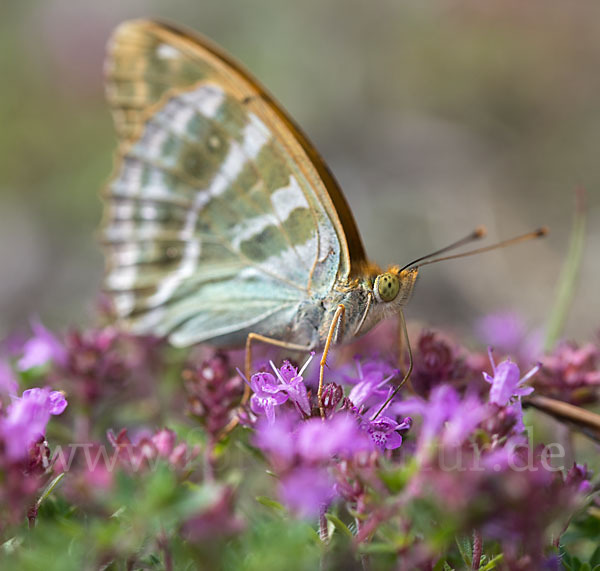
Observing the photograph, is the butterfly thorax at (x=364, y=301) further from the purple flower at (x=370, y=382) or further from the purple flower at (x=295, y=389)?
the purple flower at (x=295, y=389)

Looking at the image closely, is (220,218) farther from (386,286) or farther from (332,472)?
(332,472)

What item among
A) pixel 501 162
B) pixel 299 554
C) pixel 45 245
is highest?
pixel 299 554

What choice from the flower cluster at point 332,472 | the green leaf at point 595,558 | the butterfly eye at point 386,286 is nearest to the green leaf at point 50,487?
the flower cluster at point 332,472

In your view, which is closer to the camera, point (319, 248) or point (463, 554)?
point (463, 554)

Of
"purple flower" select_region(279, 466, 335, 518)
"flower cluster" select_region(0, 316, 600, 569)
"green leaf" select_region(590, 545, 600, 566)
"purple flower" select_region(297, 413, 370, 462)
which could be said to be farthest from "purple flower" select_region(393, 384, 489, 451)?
"green leaf" select_region(590, 545, 600, 566)

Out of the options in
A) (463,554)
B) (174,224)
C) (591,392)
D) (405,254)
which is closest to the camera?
(463,554)

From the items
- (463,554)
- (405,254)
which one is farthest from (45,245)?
(463,554)

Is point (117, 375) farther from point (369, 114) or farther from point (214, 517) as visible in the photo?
point (369, 114)
